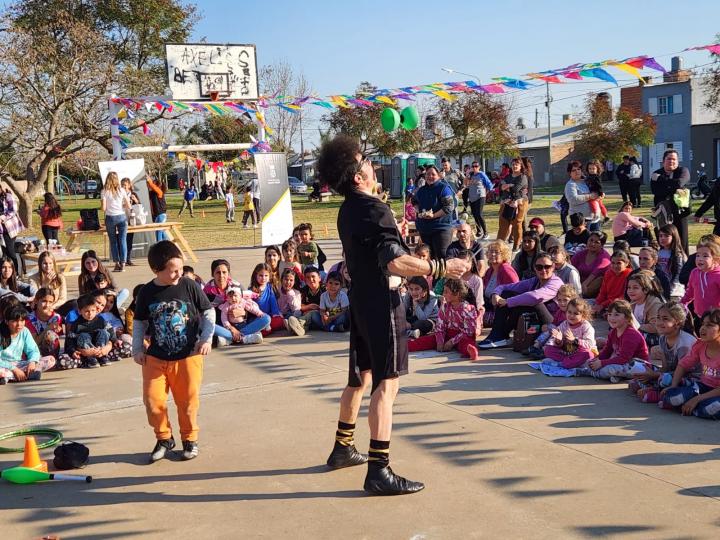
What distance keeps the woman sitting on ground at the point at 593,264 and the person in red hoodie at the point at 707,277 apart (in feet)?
7.93

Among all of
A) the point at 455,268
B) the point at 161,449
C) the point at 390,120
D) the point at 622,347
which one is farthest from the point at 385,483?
the point at 390,120

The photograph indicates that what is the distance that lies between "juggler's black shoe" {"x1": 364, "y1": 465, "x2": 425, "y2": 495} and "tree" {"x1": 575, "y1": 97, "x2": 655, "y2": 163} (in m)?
42.3

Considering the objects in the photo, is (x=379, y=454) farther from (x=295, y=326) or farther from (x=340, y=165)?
(x=295, y=326)

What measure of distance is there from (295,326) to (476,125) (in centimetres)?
3815

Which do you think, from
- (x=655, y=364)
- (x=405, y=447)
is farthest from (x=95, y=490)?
(x=655, y=364)

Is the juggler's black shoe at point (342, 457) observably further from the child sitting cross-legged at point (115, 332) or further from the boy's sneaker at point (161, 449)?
the child sitting cross-legged at point (115, 332)

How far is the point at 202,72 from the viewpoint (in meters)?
17.0

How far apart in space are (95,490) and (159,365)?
2.74 feet

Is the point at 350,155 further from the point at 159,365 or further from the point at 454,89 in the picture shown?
the point at 454,89

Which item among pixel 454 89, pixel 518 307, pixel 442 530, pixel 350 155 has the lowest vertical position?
pixel 442 530

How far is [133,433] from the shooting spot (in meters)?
5.64

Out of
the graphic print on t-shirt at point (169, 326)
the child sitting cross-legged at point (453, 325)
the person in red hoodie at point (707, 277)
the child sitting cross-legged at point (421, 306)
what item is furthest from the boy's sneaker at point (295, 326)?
the person in red hoodie at point (707, 277)

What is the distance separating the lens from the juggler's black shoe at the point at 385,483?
14.0ft

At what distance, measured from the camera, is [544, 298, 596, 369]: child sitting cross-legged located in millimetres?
6789
